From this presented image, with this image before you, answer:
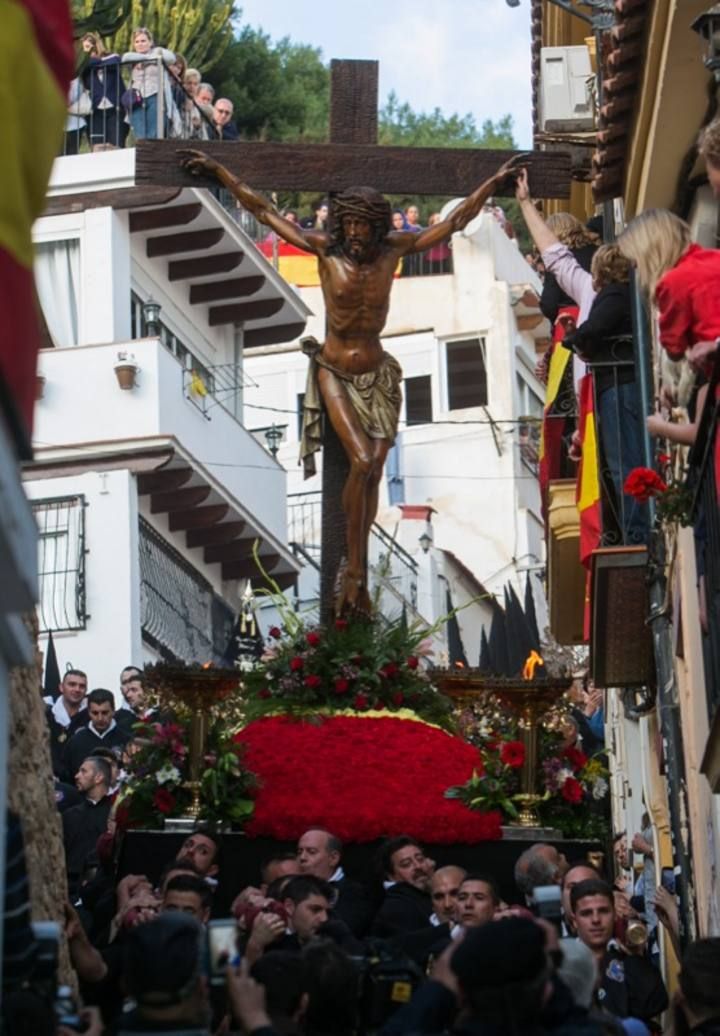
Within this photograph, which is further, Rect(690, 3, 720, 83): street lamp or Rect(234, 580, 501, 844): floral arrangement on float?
Rect(234, 580, 501, 844): floral arrangement on float

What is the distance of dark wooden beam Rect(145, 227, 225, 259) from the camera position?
104 feet

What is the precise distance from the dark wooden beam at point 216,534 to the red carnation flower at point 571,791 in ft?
58.2

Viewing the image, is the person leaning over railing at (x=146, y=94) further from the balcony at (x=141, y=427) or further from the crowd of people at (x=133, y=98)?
the balcony at (x=141, y=427)

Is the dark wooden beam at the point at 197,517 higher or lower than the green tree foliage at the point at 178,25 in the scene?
lower

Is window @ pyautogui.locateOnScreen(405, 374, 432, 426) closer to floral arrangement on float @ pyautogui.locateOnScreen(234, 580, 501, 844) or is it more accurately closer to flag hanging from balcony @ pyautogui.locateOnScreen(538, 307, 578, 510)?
flag hanging from balcony @ pyautogui.locateOnScreen(538, 307, 578, 510)

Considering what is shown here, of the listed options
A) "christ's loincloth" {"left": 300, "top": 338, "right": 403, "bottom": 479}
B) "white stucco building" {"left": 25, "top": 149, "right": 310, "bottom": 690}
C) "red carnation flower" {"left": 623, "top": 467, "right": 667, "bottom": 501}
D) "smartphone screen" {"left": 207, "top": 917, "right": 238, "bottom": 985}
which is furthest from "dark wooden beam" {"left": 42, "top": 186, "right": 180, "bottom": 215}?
"smartphone screen" {"left": 207, "top": 917, "right": 238, "bottom": 985}

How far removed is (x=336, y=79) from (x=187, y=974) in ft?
38.9

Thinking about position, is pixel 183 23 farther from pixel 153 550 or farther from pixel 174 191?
pixel 153 550

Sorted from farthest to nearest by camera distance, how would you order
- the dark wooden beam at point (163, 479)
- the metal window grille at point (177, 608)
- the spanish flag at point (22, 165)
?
the dark wooden beam at point (163, 479)
the metal window grille at point (177, 608)
the spanish flag at point (22, 165)

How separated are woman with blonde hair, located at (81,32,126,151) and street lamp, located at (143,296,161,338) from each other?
221cm

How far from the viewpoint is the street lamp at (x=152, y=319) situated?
102 ft

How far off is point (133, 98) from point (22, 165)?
2561 centimetres

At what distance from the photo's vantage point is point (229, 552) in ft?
107

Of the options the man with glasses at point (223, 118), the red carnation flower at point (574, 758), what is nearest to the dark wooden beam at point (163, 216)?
the man with glasses at point (223, 118)
